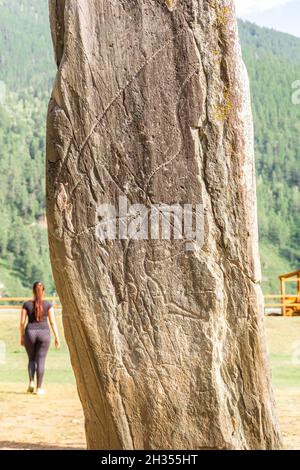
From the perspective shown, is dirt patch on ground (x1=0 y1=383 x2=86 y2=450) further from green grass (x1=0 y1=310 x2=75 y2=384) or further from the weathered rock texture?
the weathered rock texture

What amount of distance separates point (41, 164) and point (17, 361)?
80313mm

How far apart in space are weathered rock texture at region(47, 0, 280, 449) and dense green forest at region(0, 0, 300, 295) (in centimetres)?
6888

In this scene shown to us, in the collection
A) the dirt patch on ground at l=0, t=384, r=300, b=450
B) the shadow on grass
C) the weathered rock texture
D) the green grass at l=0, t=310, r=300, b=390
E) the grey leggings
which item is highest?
the weathered rock texture

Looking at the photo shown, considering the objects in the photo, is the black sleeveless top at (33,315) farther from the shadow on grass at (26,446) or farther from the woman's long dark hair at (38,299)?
the shadow on grass at (26,446)

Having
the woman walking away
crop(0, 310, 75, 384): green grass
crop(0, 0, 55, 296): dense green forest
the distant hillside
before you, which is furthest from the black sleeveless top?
the distant hillside

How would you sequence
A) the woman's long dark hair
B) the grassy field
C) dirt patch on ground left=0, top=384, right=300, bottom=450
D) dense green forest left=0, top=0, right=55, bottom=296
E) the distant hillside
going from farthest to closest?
the distant hillside, dense green forest left=0, top=0, right=55, bottom=296, the woman's long dark hair, the grassy field, dirt patch on ground left=0, top=384, right=300, bottom=450

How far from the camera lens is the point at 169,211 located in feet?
19.7

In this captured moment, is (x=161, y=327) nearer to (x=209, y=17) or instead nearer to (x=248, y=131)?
(x=248, y=131)

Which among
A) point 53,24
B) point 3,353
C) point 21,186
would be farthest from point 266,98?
point 53,24

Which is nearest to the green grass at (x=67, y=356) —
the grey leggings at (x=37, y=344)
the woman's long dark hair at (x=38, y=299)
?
the grey leggings at (x=37, y=344)

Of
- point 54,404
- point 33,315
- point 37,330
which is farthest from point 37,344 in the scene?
point 54,404

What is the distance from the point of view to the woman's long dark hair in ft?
37.4

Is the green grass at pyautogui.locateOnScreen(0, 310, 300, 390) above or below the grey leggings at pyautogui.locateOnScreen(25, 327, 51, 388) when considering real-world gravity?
below
